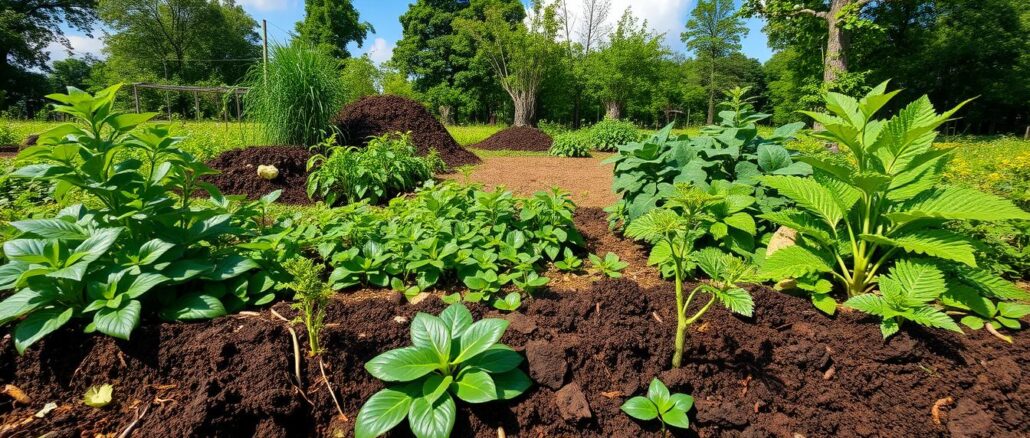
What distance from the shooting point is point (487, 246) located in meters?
2.39

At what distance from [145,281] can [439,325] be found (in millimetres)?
1016

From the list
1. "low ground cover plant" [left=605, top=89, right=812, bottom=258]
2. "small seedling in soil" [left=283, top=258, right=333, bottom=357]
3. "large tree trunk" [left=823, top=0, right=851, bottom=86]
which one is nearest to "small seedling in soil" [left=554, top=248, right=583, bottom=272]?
"low ground cover plant" [left=605, top=89, right=812, bottom=258]

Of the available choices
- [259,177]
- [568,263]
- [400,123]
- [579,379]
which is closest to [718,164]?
[568,263]

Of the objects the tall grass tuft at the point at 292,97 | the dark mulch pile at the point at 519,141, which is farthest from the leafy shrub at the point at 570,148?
the tall grass tuft at the point at 292,97

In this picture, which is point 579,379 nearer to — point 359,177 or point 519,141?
point 359,177

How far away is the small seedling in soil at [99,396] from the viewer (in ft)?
4.45

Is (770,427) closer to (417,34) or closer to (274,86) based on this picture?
(274,86)

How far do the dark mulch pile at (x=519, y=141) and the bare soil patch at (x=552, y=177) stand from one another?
2501 millimetres

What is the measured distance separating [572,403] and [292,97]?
6.25 m

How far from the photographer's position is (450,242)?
7.54 feet

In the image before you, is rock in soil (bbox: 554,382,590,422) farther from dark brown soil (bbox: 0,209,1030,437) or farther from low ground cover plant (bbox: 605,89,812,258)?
low ground cover plant (bbox: 605,89,812,258)

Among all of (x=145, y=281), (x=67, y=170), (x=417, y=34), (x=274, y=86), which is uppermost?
(x=417, y=34)

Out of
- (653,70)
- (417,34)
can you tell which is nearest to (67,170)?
(653,70)

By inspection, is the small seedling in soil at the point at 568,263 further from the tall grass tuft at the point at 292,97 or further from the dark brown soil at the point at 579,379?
the tall grass tuft at the point at 292,97
